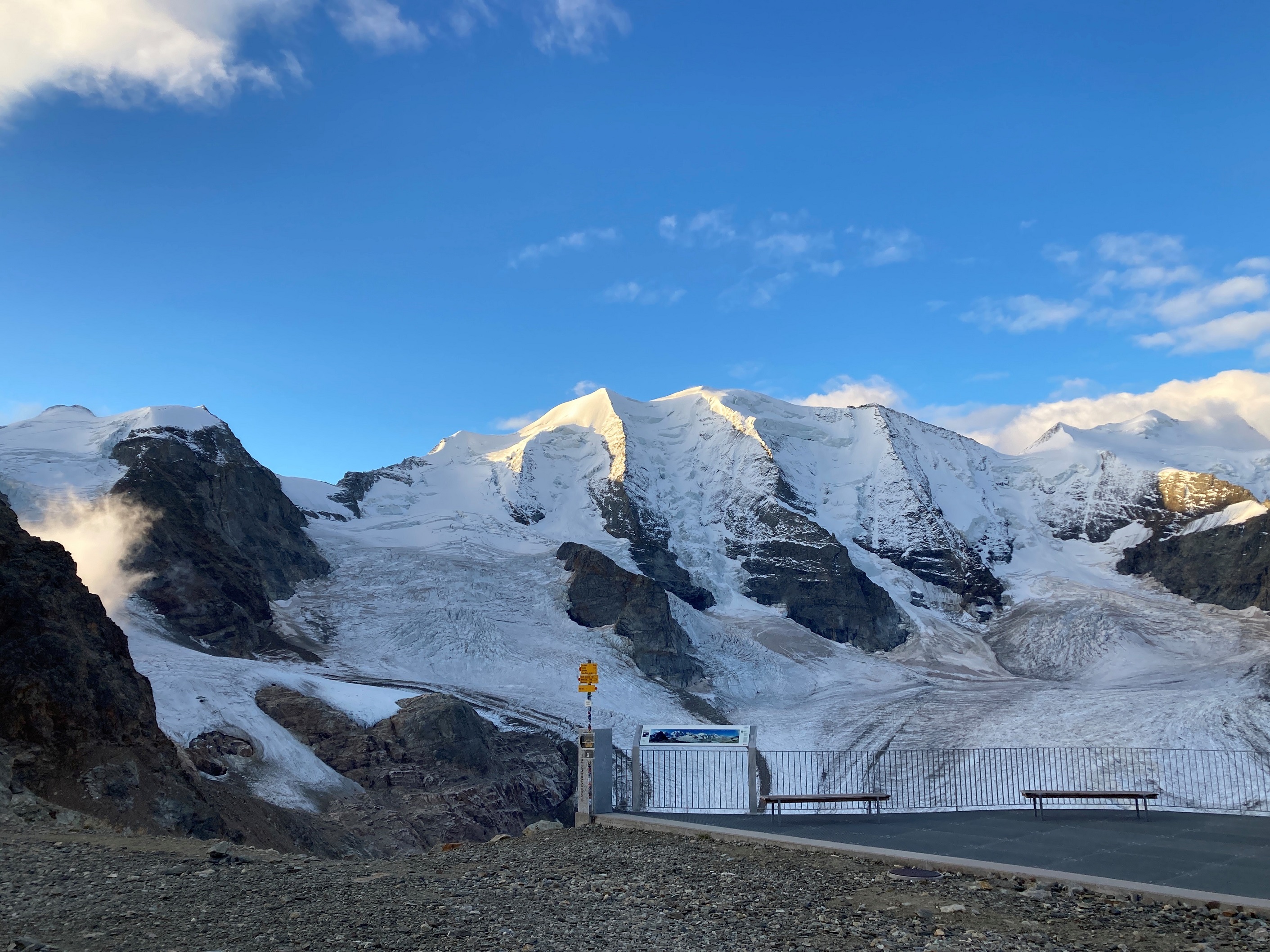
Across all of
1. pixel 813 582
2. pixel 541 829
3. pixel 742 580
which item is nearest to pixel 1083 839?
pixel 541 829

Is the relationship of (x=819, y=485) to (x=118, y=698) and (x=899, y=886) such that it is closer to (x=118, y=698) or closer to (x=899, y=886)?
(x=118, y=698)

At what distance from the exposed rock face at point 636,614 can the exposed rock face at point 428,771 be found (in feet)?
97.8

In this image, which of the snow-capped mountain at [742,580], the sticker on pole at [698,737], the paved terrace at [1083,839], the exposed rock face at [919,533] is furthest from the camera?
the exposed rock face at [919,533]

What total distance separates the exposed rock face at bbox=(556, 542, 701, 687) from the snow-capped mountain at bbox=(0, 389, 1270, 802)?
0.95 feet

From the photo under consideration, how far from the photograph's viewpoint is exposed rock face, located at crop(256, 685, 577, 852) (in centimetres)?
3550

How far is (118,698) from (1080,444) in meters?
152

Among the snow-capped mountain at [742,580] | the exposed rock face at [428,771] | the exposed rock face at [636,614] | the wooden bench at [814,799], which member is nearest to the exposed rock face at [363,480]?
the snow-capped mountain at [742,580]

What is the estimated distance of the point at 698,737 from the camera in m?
18.5

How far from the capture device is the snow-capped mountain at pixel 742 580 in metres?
55.8

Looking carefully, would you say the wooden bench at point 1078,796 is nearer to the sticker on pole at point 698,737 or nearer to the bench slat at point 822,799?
the bench slat at point 822,799

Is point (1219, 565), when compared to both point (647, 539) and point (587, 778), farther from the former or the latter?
point (587, 778)

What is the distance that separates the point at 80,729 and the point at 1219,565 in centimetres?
11291

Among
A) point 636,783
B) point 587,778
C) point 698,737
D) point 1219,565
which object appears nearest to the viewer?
point 587,778

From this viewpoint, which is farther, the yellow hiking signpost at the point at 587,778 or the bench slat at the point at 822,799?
the bench slat at the point at 822,799
